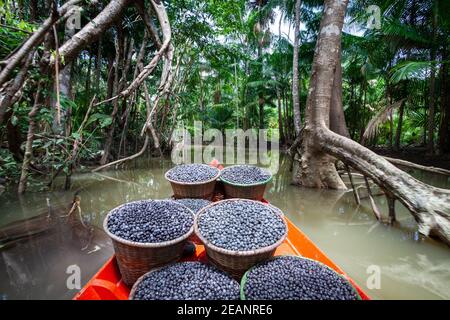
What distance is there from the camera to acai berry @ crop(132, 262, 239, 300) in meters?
1.35

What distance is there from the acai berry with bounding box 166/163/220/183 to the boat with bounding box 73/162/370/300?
2.72 feet

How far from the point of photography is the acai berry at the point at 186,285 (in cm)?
135

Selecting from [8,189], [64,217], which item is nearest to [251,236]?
[64,217]

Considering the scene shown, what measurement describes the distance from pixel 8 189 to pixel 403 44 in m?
10.6

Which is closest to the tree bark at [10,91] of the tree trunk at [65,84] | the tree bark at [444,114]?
the tree trunk at [65,84]

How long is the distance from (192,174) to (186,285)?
153 centimetres

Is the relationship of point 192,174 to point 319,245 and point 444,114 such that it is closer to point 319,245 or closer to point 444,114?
point 319,245

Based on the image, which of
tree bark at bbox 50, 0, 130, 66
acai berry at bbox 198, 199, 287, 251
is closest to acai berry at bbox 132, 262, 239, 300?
acai berry at bbox 198, 199, 287, 251

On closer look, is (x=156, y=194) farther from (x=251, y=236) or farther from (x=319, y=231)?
(x=251, y=236)

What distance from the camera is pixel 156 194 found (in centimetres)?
516

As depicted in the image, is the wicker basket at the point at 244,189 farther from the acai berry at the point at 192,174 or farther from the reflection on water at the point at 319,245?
the reflection on water at the point at 319,245

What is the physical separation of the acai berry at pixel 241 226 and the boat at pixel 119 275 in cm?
30

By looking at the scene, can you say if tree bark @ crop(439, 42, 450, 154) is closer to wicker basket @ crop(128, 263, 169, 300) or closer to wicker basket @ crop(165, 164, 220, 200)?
wicker basket @ crop(165, 164, 220, 200)
